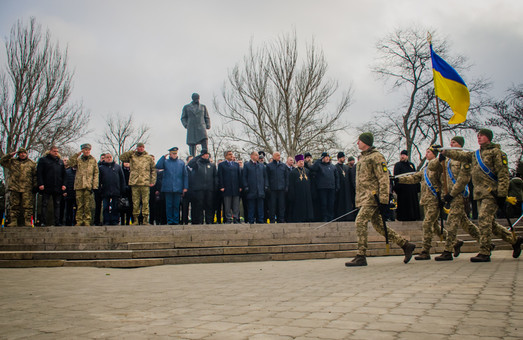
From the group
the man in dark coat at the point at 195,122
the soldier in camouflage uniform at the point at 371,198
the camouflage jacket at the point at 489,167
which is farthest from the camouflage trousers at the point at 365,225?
the man in dark coat at the point at 195,122

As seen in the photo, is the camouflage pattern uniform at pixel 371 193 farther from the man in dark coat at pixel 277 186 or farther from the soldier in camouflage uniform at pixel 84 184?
the soldier in camouflage uniform at pixel 84 184

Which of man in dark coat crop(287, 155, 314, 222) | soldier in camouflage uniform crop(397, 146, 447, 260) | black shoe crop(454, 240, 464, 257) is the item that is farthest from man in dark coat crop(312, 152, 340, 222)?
black shoe crop(454, 240, 464, 257)

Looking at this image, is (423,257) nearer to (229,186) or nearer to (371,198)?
(371,198)

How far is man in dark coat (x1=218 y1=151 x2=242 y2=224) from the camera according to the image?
12.6 m

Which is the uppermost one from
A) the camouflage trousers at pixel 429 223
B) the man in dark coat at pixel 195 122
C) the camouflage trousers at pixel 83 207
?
the man in dark coat at pixel 195 122

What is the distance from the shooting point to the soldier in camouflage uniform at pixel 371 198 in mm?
7504

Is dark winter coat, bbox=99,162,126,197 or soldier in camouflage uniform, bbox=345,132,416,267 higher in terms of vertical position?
→ dark winter coat, bbox=99,162,126,197

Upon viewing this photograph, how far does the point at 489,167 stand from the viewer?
7.61m

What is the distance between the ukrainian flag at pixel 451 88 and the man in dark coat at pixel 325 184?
5.05 meters

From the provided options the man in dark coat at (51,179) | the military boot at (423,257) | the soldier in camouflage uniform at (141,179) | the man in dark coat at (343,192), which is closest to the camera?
the military boot at (423,257)

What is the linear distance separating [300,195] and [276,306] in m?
9.52

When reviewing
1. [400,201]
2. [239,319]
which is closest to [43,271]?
[239,319]

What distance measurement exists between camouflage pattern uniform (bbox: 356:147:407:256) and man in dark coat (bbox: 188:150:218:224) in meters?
5.46

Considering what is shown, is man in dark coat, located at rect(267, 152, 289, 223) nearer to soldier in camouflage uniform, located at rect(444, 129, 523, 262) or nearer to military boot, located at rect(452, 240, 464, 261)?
military boot, located at rect(452, 240, 464, 261)
